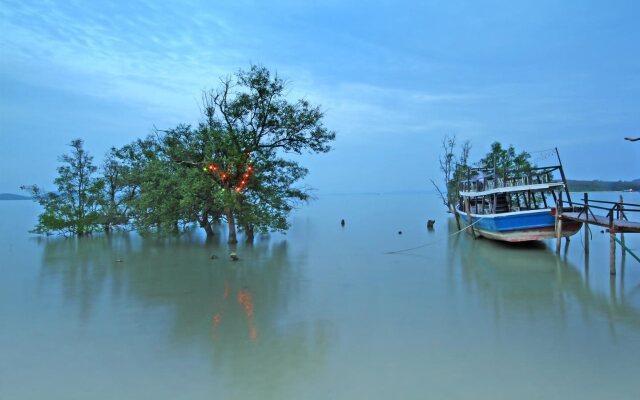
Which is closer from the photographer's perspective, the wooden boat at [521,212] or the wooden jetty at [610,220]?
the wooden jetty at [610,220]

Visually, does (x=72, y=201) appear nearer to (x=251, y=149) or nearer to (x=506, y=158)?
(x=251, y=149)

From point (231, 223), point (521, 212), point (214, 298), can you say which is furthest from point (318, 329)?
point (521, 212)

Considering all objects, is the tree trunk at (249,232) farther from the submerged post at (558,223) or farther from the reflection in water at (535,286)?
the submerged post at (558,223)

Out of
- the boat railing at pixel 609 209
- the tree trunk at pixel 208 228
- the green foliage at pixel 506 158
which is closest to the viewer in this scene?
the boat railing at pixel 609 209

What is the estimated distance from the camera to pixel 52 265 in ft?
47.6

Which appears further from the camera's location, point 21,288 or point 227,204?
point 227,204

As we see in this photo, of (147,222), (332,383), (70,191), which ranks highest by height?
(70,191)

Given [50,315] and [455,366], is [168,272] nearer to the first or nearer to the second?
[50,315]

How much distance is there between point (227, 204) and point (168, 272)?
162 inches

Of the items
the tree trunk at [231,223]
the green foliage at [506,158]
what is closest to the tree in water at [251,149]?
the tree trunk at [231,223]

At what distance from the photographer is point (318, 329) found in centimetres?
752

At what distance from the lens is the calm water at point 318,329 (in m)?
5.30

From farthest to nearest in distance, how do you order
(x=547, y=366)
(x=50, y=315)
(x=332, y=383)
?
1. (x=50, y=315)
2. (x=547, y=366)
3. (x=332, y=383)

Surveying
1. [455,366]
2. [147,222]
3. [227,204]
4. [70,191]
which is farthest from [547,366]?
[70,191]
